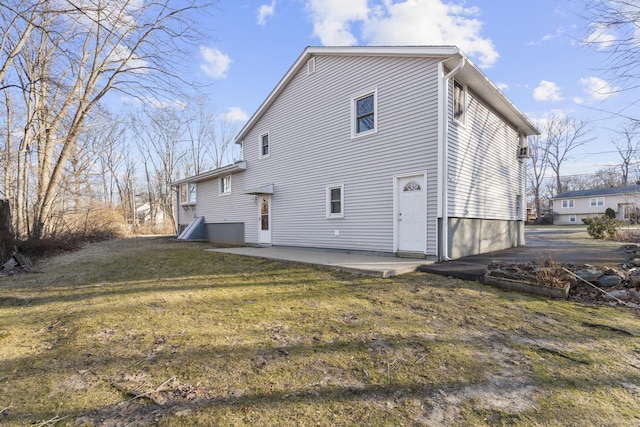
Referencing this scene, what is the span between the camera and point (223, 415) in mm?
1946

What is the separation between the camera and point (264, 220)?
42.0 feet

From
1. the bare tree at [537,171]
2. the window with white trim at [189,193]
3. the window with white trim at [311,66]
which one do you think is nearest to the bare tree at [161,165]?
the window with white trim at [189,193]

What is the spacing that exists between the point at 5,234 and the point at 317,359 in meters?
Answer: 9.15

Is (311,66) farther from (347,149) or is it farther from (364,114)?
(347,149)

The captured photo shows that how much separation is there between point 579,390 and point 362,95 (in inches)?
340

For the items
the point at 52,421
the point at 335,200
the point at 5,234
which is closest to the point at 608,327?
the point at 52,421

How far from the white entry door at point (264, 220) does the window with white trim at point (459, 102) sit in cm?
764

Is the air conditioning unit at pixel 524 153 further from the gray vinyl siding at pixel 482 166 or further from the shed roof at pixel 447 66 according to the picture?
the shed roof at pixel 447 66

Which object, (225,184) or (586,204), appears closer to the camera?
(225,184)

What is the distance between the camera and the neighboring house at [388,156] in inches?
299

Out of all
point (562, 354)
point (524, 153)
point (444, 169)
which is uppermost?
point (524, 153)

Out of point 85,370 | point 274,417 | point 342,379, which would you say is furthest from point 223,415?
point 85,370

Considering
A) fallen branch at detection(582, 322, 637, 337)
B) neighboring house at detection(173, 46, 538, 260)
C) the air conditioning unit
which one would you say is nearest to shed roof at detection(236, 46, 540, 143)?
neighboring house at detection(173, 46, 538, 260)

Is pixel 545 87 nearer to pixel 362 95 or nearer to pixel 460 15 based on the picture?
pixel 460 15
